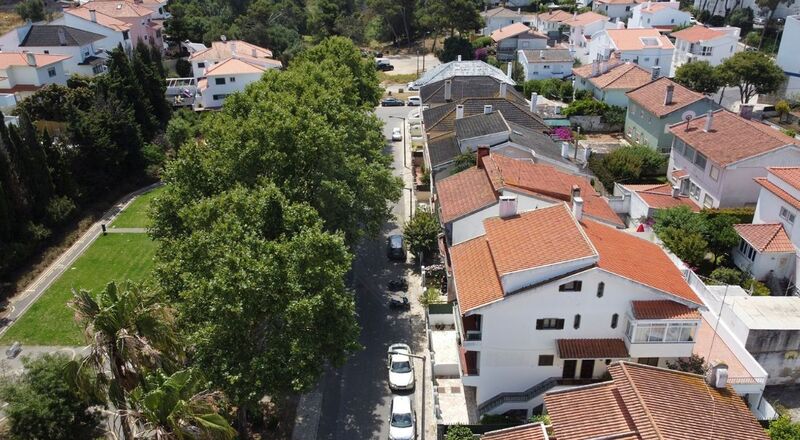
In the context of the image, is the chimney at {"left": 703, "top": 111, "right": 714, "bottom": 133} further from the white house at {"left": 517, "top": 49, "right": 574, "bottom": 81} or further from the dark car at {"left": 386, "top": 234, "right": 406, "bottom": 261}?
the white house at {"left": 517, "top": 49, "right": 574, "bottom": 81}

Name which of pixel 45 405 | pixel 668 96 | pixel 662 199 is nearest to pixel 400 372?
pixel 45 405

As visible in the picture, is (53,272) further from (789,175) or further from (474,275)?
(789,175)

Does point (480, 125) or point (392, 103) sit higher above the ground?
point (480, 125)

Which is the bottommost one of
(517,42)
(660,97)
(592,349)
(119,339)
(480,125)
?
(592,349)

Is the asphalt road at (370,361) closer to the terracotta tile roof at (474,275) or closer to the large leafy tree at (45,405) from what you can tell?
the terracotta tile roof at (474,275)

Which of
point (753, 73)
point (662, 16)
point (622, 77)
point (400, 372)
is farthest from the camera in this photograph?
point (662, 16)

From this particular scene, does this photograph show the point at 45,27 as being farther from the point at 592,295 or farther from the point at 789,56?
the point at 789,56

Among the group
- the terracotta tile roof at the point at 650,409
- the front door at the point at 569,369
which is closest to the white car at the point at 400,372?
the front door at the point at 569,369
